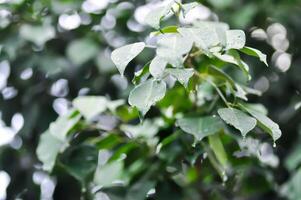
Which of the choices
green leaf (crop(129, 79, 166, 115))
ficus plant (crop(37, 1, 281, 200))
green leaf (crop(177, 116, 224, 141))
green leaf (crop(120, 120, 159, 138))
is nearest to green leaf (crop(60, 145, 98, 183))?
ficus plant (crop(37, 1, 281, 200))

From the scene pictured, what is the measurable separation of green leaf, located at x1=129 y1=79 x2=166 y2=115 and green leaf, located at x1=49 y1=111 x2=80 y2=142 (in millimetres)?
384

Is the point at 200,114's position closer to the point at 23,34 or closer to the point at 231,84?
the point at 231,84

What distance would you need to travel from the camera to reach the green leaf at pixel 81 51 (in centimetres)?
175

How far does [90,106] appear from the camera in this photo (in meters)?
1.39

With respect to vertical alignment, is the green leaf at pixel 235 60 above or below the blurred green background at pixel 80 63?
above

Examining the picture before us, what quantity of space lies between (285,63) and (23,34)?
2.52 ft

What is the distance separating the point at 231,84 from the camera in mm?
1229

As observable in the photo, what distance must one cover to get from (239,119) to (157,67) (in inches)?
6.3

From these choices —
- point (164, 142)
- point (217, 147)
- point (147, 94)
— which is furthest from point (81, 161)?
point (147, 94)

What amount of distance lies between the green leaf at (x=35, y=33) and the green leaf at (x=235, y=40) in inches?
29.7

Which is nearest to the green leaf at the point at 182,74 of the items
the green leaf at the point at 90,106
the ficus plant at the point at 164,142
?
the ficus plant at the point at 164,142

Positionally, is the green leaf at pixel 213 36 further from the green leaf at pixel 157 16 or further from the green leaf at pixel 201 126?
the green leaf at pixel 201 126

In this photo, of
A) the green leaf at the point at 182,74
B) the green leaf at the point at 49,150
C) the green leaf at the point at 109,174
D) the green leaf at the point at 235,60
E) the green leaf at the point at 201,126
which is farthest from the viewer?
the green leaf at the point at 109,174

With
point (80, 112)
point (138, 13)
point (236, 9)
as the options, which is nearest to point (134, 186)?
point (80, 112)
